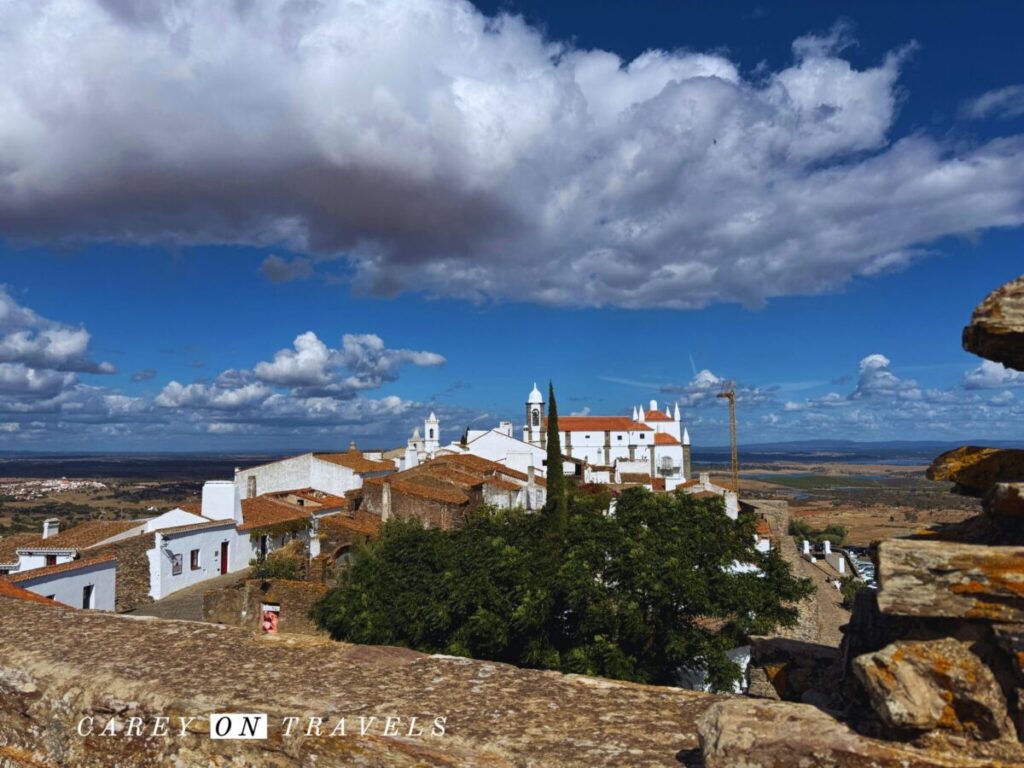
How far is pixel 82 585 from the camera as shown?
24688 millimetres

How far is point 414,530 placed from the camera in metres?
22.0

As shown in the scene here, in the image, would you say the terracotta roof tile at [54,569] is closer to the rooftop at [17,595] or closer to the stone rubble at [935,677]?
the rooftop at [17,595]

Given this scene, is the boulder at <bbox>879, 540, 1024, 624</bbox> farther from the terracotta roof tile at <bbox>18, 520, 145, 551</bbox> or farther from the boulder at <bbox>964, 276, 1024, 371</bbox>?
the terracotta roof tile at <bbox>18, 520, 145, 551</bbox>

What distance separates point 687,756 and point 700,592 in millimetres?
11865

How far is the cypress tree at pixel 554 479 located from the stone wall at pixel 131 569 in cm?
1614

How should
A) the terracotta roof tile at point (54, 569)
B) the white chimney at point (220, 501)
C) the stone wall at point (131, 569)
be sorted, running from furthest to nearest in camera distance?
the white chimney at point (220, 501) → the stone wall at point (131, 569) → the terracotta roof tile at point (54, 569)

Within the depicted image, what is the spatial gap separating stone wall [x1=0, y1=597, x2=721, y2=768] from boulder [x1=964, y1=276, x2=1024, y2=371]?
7.96 feet

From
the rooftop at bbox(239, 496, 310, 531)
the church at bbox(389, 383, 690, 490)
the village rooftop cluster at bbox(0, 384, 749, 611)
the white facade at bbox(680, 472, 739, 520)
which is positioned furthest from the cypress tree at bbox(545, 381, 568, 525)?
the church at bbox(389, 383, 690, 490)

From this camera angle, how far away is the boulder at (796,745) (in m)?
2.87

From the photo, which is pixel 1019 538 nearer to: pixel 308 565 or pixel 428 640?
pixel 428 640

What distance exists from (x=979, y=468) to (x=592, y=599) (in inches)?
451

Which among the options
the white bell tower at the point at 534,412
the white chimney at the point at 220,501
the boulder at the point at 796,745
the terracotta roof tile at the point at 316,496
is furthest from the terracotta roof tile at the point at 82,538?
the white bell tower at the point at 534,412

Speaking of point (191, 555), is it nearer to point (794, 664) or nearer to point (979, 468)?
point (794, 664)

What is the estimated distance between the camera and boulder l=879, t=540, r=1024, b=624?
2.90 meters
